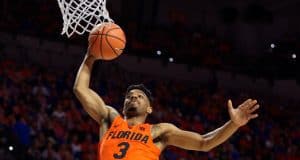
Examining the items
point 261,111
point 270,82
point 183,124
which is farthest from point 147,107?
point 270,82

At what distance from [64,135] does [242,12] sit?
10.2m

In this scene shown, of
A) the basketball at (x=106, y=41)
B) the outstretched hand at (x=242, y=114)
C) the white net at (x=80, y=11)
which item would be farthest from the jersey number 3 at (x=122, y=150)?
the white net at (x=80, y=11)

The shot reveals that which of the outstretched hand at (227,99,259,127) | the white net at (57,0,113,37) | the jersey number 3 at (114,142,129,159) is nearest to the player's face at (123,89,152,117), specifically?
the jersey number 3 at (114,142,129,159)

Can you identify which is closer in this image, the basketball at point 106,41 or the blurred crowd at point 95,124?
the basketball at point 106,41

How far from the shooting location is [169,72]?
14.7m

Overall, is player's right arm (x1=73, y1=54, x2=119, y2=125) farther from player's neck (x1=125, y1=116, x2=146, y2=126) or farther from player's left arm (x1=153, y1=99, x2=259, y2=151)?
player's left arm (x1=153, y1=99, x2=259, y2=151)

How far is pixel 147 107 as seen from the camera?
430cm

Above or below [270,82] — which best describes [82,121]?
below

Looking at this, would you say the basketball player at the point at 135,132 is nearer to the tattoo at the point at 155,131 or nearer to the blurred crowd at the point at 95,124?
the tattoo at the point at 155,131

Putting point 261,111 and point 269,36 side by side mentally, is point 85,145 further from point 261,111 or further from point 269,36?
point 269,36

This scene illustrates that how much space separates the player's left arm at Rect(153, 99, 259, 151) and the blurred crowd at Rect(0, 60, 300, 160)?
466 centimetres

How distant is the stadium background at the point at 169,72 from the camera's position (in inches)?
372

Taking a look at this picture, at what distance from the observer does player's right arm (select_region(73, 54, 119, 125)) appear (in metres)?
4.18

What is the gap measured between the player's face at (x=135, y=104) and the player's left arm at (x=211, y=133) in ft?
0.61
